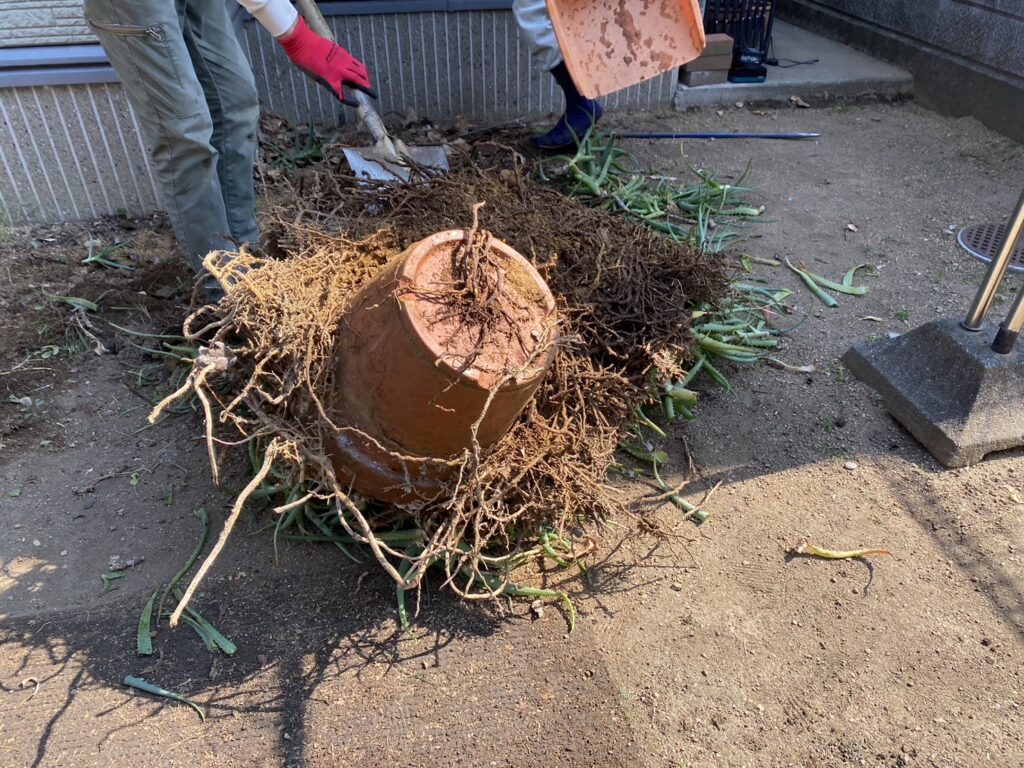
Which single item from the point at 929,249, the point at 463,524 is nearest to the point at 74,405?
the point at 463,524

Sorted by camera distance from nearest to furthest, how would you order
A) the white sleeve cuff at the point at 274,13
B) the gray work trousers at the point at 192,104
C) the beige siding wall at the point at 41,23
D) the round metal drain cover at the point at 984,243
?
1. the gray work trousers at the point at 192,104
2. the white sleeve cuff at the point at 274,13
3. the beige siding wall at the point at 41,23
4. the round metal drain cover at the point at 984,243

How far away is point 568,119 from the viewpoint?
14.1 feet

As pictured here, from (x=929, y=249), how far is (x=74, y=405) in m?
3.79

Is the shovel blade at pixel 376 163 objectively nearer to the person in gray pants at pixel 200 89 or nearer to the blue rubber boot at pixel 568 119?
the person in gray pants at pixel 200 89

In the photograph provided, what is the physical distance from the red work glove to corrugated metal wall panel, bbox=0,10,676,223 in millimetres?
1160

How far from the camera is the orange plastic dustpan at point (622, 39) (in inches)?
99.7

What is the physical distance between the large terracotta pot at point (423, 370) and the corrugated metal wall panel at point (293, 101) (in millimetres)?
2403

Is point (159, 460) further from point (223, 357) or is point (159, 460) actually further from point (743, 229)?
point (743, 229)

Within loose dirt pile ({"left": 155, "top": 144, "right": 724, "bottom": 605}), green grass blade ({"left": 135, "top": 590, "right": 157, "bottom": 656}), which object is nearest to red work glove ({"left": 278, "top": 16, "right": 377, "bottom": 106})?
loose dirt pile ({"left": 155, "top": 144, "right": 724, "bottom": 605})

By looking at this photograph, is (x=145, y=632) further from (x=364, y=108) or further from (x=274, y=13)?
(x=364, y=108)

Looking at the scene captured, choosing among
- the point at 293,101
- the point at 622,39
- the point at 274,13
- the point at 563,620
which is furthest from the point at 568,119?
the point at 563,620

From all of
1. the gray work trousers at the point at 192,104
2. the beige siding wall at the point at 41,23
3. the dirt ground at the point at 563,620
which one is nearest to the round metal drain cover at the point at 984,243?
the dirt ground at the point at 563,620

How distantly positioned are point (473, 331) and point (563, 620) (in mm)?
843

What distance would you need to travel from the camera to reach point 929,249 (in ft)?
12.0
